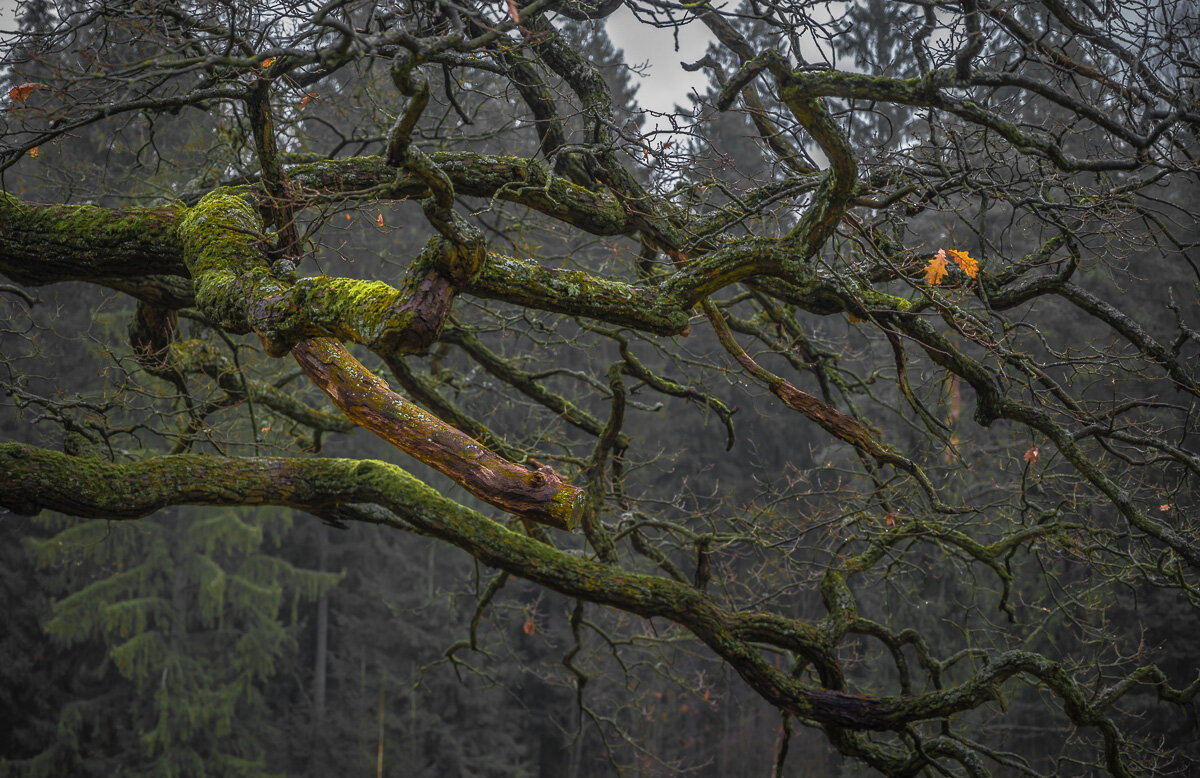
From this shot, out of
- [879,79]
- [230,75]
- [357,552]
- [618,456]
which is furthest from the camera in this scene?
[357,552]

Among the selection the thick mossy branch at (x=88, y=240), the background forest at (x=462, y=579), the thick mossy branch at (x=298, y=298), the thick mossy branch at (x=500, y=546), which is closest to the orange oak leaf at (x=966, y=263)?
the background forest at (x=462, y=579)

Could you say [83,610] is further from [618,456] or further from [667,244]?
[667,244]

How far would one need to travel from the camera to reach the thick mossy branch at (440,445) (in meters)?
2.36

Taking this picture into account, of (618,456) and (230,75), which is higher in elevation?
(230,75)

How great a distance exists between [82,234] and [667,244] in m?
2.64

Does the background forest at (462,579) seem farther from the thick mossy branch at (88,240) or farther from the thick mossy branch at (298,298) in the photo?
the thick mossy branch at (298,298)

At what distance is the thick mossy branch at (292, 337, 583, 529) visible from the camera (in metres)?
2.36

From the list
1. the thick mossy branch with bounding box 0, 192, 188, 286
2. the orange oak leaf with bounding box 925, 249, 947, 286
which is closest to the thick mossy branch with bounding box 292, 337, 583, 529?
the thick mossy branch with bounding box 0, 192, 188, 286

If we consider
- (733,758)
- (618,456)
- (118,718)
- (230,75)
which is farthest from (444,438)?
(733,758)

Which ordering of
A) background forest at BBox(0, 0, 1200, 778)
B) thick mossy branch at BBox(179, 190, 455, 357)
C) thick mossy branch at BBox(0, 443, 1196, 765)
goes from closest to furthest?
thick mossy branch at BBox(179, 190, 455, 357) < thick mossy branch at BBox(0, 443, 1196, 765) < background forest at BBox(0, 0, 1200, 778)

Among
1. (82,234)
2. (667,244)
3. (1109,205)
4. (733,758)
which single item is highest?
(1109,205)

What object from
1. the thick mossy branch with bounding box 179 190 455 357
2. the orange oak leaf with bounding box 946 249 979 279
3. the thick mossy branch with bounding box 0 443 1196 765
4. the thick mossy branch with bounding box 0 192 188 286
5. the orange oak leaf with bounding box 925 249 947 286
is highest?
the orange oak leaf with bounding box 946 249 979 279

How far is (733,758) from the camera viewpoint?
14906 mm

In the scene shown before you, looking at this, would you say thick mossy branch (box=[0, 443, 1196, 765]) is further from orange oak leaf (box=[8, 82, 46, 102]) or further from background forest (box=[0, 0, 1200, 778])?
orange oak leaf (box=[8, 82, 46, 102])
